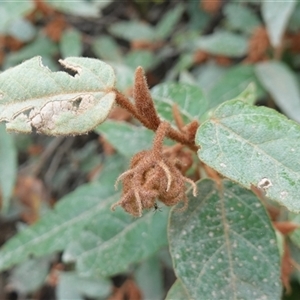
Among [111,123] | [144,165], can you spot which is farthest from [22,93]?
[111,123]

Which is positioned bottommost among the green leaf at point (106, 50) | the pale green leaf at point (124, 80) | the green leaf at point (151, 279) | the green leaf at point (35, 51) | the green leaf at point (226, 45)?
the green leaf at point (151, 279)

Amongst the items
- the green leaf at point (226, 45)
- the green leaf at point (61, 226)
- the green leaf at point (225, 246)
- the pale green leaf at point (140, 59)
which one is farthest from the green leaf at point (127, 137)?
the pale green leaf at point (140, 59)

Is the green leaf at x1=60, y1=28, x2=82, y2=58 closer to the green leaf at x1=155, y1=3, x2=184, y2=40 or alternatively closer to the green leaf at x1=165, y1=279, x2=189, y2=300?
the green leaf at x1=155, y1=3, x2=184, y2=40

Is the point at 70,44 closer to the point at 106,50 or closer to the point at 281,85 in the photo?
the point at 106,50

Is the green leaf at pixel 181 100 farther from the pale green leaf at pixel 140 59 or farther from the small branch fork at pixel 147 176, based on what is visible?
the pale green leaf at pixel 140 59

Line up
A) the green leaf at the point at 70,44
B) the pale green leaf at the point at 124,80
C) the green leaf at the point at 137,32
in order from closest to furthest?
1. the pale green leaf at the point at 124,80
2. the green leaf at the point at 70,44
3. the green leaf at the point at 137,32

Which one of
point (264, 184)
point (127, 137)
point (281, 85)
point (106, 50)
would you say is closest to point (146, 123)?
point (264, 184)

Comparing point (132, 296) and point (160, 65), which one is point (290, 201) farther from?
point (160, 65)
